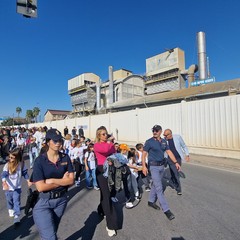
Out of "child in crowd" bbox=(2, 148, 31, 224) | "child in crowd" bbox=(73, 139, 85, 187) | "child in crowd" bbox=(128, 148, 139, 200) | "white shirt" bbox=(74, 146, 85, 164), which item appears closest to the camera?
"child in crowd" bbox=(2, 148, 31, 224)

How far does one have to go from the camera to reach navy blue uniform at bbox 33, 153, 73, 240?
2.50 metres

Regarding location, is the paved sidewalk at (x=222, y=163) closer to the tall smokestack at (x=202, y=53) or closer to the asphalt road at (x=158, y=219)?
the asphalt road at (x=158, y=219)

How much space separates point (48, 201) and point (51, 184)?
21 cm

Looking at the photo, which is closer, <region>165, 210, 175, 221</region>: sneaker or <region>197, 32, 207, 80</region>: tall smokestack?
<region>165, 210, 175, 221</region>: sneaker

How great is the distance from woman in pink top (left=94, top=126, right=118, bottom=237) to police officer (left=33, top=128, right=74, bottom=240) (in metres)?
1.36

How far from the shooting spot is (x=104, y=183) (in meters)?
4.00

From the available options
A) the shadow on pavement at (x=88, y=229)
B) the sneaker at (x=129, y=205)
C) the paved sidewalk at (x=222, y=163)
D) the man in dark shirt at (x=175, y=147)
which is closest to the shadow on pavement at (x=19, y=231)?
the shadow on pavement at (x=88, y=229)

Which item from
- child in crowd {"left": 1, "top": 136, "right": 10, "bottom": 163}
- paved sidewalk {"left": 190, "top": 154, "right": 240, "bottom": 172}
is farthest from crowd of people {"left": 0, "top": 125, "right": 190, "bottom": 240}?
child in crowd {"left": 1, "top": 136, "right": 10, "bottom": 163}

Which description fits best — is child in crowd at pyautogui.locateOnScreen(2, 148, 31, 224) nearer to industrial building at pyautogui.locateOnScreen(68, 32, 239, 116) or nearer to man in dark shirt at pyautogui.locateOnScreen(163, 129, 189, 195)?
man in dark shirt at pyautogui.locateOnScreen(163, 129, 189, 195)

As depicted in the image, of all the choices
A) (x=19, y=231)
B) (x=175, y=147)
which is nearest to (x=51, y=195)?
(x=19, y=231)

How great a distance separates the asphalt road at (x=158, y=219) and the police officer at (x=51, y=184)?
135cm

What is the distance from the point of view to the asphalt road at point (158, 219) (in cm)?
371

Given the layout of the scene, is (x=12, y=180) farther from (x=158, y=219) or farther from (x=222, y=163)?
(x=222, y=163)

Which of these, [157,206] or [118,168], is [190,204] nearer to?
[157,206]
